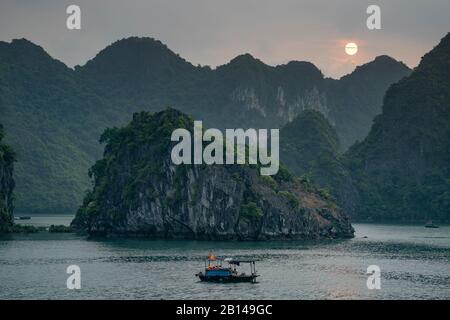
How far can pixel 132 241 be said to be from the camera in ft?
458

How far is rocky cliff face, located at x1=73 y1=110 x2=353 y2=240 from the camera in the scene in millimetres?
144250

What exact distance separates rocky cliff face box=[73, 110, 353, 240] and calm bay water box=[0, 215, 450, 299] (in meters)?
6.94

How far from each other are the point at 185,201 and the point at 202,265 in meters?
46.8

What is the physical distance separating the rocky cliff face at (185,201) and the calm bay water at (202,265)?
6944mm

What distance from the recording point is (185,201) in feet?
478

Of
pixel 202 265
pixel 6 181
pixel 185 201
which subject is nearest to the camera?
pixel 202 265

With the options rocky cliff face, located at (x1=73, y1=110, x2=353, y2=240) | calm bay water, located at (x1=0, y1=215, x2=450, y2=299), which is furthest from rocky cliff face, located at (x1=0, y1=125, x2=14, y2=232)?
rocky cliff face, located at (x1=73, y1=110, x2=353, y2=240)

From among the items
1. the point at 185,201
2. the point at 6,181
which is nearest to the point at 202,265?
the point at 185,201

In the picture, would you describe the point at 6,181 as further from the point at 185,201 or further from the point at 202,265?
the point at 202,265

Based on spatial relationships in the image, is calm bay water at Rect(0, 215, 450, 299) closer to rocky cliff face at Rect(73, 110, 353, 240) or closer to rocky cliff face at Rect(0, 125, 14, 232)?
rocky cliff face at Rect(73, 110, 353, 240)

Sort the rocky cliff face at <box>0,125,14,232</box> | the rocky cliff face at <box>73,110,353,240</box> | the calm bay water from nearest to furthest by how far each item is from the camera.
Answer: the calm bay water
the rocky cliff face at <box>73,110,353,240</box>
the rocky cliff face at <box>0,125,14,232</box>

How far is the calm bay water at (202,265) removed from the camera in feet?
254

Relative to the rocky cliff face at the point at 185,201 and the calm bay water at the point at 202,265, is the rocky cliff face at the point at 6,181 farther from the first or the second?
the rocky cliff face at the point at 185,201

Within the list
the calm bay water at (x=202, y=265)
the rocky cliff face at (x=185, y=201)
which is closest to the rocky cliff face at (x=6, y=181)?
the calm bay water at (x=202, y=265)
